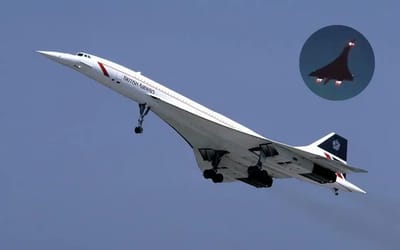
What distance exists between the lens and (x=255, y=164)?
54.0m

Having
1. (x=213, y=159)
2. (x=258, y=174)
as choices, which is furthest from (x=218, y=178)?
(x=258, y=174)

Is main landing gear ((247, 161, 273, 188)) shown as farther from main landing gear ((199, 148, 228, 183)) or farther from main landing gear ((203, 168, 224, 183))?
main landing gear ((203, 168, 224, 183))

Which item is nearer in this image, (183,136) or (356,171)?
(356,171)

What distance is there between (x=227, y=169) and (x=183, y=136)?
3.30 metres

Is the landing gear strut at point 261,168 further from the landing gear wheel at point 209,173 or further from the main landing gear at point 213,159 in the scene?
the landing gear wheel at point 209,173

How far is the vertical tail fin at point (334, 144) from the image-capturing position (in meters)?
54.8

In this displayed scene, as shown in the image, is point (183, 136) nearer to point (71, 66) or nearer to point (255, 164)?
point (255, 164)

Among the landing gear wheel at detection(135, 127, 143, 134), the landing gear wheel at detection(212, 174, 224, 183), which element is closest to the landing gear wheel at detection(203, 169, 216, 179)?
the landing gear wheel at detection(212, 174, 224, 183)

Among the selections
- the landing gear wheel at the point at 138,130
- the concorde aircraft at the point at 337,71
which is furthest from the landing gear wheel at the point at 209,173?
the landing gear wheel at the point at 138,130

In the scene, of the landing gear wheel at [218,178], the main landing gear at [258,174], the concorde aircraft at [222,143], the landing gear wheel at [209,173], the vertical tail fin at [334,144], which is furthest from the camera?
the landing gear wheel at [218,178]

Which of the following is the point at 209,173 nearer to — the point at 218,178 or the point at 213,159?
the point at 218,178

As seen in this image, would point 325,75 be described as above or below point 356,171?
above

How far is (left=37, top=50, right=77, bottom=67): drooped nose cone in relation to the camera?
4988 cm

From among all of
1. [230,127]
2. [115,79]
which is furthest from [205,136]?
[115,79]
